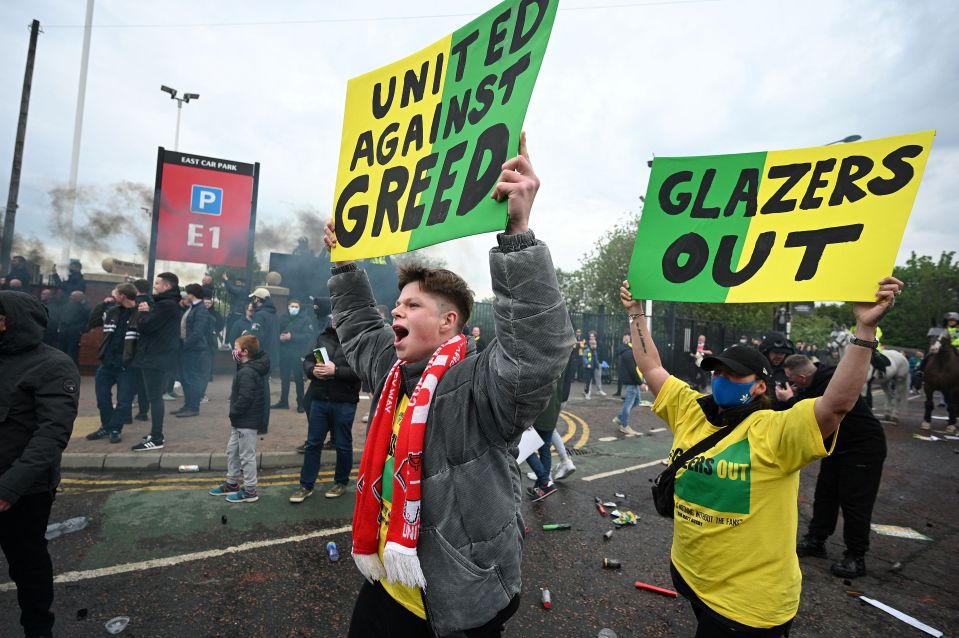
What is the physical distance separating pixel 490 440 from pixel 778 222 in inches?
80.2

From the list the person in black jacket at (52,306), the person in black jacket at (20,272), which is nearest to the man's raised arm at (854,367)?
the person in black jacket at (52,306)

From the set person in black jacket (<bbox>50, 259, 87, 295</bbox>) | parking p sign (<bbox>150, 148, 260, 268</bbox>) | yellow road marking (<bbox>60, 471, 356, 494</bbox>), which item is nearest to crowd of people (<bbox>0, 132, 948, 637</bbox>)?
yellow road marking (<bbox>60, 471, 356, 494</bbox>)

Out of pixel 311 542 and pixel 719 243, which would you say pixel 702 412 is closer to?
pixel 719 243

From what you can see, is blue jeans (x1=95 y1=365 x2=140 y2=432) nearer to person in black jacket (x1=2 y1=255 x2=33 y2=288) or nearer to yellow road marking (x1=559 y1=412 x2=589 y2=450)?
yellow road marking (x1=559 y1=412 x2=589 y2=450)

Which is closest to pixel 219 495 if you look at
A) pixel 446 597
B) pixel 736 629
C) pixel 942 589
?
pixel 446 597

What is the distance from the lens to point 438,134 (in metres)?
2.25

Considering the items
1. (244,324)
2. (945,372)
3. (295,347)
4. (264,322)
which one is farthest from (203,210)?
(945,372)

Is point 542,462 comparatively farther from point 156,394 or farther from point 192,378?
point 192,378

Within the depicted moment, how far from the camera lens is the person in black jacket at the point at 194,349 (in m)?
8.82

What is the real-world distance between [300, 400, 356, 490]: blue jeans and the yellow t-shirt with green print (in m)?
3.82

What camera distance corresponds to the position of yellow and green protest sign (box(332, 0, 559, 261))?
1.86 metres

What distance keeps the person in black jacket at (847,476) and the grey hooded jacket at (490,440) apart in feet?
12.9

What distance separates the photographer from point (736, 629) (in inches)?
86.4

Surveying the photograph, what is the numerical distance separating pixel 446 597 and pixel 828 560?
464cm
